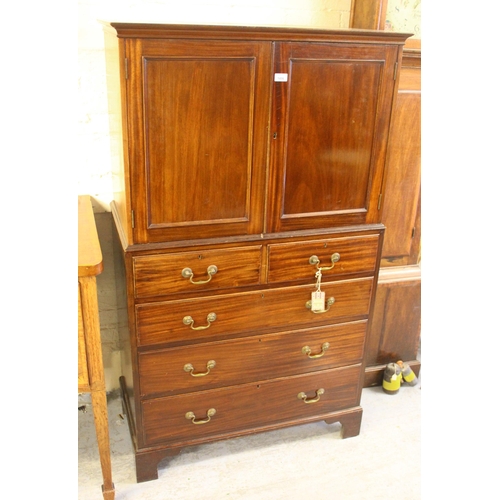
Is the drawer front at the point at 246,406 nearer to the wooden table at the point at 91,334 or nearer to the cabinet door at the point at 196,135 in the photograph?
the wooden table at the point at 91,334

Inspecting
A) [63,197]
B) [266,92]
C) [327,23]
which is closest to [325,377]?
[266,92]

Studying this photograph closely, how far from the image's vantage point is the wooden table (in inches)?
55.3

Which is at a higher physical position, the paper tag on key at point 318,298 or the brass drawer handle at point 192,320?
the paper tag on key at point 318,298

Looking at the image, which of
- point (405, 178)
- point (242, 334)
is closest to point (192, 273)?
point (242, 334)

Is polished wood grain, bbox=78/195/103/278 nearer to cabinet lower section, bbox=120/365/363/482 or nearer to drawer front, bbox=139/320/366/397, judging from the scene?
drawer front, bbox=139/320/366/397

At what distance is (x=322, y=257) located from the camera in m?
1.76

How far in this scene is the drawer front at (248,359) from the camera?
5.62 feet

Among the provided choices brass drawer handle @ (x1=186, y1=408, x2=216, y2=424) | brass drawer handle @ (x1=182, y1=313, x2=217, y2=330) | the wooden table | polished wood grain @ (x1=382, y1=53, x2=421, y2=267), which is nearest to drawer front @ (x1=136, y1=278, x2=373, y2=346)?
brass drawer handle @ (x1=182, y1=313, x2=217, y2=330)

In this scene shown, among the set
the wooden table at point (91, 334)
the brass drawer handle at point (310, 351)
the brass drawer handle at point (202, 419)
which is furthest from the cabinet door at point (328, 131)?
the brass drawer handle at point (202, 419)

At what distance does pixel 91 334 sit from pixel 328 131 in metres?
0.97

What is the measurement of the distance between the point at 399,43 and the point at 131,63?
0.84 m

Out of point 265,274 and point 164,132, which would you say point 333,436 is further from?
point 164,132

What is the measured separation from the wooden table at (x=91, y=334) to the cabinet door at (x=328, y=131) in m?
0.59

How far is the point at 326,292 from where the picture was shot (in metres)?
1.81
